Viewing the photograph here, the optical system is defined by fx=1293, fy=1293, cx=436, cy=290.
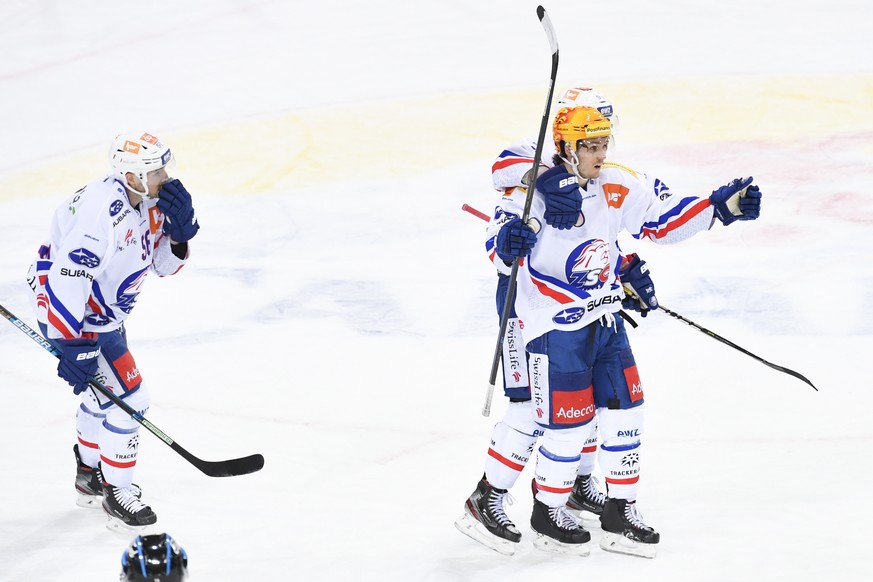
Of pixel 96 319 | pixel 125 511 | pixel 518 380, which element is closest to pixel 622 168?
pixel 518 380

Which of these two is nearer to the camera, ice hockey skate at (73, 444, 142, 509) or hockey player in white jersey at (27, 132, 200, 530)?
hockey player in white jersey at (27, 132, 200, 530)

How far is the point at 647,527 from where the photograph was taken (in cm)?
415

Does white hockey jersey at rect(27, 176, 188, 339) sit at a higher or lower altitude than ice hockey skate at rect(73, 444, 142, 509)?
higher

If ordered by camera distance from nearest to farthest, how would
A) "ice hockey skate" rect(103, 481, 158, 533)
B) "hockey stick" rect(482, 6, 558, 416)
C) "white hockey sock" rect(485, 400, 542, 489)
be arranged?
"hockey stick" rect(482, 6, 558, 416) → "white hockey sock" rect(485, 400, 542, 489) → "ice hockey skate" rect(103, 481, 158, 533)

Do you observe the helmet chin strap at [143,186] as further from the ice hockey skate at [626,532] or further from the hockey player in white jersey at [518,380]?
the ice hockey skate at [626,532]

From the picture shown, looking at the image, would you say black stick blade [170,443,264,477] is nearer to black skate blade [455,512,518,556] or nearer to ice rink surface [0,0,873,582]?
ice rink surface [0,0,873,582]

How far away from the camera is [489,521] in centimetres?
423

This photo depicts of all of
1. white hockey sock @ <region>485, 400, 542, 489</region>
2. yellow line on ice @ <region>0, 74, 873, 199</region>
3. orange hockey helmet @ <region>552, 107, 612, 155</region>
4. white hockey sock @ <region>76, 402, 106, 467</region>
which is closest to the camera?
orange hockey helmet @ <region>552, 107, 612, 155</region>

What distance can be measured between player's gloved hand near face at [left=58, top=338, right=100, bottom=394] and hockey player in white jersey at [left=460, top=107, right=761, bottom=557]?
1331mm

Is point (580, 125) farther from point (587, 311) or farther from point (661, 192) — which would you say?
point (587, 311)

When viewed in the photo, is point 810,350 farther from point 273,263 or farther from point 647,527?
point 273,263

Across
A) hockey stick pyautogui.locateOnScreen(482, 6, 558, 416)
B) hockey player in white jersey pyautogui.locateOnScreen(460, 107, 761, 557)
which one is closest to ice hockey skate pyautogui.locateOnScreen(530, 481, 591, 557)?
hockey player in white jersey pyautogui.locateOnScreen(460, 107, 761, 557)

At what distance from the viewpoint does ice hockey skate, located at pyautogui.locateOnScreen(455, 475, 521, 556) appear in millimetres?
4203

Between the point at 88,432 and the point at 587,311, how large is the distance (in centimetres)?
182
